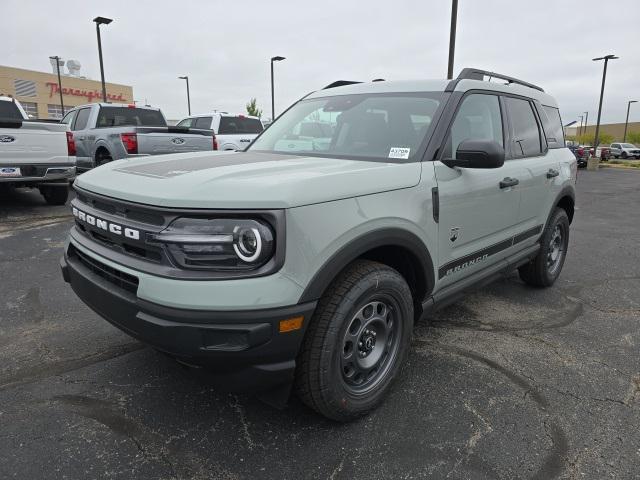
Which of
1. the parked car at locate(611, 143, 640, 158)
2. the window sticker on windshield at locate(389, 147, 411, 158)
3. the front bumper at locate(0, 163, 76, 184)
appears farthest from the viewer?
the parked car at locate(611, 143, 640, 158)

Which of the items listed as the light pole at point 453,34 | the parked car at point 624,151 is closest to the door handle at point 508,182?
the light pole at point 453,34

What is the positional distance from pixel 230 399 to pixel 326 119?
2031 millimetres

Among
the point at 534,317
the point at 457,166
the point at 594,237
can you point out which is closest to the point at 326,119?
the point at 457,166

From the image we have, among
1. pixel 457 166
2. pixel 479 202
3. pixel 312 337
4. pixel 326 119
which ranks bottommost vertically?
pixel 312 337

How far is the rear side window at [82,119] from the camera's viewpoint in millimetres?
10734

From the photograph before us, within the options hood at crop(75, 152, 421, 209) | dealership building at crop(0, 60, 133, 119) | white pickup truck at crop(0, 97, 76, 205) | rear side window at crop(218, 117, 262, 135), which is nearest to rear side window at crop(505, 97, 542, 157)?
hood at crop(75, 152, 421, 209)

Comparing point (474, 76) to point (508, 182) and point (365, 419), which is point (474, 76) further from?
point (365, 419)

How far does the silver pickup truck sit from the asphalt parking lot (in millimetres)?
5284

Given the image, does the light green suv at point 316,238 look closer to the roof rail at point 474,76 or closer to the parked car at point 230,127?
the roof rail at point 474,76

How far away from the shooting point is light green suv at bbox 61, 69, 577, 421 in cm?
197

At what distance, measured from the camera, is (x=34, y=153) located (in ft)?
25.2

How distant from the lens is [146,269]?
6.81ft

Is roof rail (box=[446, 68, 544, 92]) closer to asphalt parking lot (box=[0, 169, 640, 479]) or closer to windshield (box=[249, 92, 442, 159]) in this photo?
windshield (box=[249, 92, 442, 159])

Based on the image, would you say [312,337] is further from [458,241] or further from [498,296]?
[498,296]
